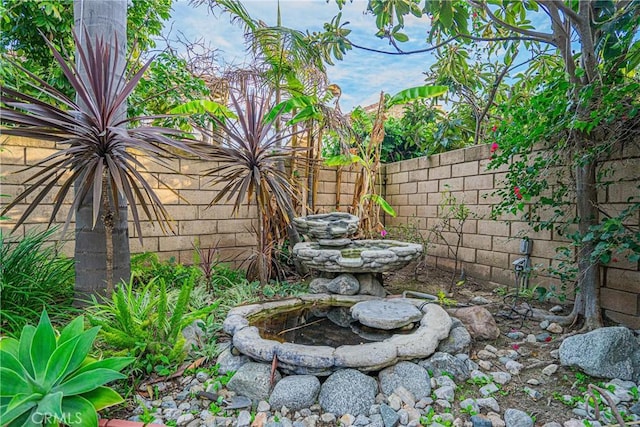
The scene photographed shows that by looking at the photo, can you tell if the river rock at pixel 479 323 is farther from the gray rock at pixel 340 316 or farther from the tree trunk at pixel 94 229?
the tree trunk at pixel 94 229

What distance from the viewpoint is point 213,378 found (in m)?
2.04

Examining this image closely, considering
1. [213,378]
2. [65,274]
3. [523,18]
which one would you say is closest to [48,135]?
[65,274]

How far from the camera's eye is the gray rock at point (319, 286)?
3370 mm

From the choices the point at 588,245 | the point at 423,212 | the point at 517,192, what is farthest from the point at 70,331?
the point at 423,212

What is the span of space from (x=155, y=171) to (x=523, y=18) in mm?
4153

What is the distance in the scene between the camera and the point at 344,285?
3.29 m

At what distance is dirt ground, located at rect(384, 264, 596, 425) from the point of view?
69.9 inches

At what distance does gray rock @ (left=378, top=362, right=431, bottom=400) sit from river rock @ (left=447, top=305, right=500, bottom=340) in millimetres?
768

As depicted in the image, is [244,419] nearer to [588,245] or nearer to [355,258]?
[355,258]

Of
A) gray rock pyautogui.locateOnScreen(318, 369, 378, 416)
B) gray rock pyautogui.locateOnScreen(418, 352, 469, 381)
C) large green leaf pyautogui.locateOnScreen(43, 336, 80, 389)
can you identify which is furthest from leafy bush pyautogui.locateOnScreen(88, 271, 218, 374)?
gray rock pyautogui.locateOnScreen(418, 352, 469, 381)

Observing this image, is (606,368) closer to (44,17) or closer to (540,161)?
(540,161)

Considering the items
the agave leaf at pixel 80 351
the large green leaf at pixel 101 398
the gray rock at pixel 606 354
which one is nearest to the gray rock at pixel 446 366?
the gray rock at pixel 606 354

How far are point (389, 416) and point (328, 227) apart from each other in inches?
79.2

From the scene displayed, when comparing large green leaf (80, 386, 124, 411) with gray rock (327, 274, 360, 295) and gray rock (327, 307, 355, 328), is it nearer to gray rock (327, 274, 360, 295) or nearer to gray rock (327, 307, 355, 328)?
gray rock (327, 307, 355, 328)
